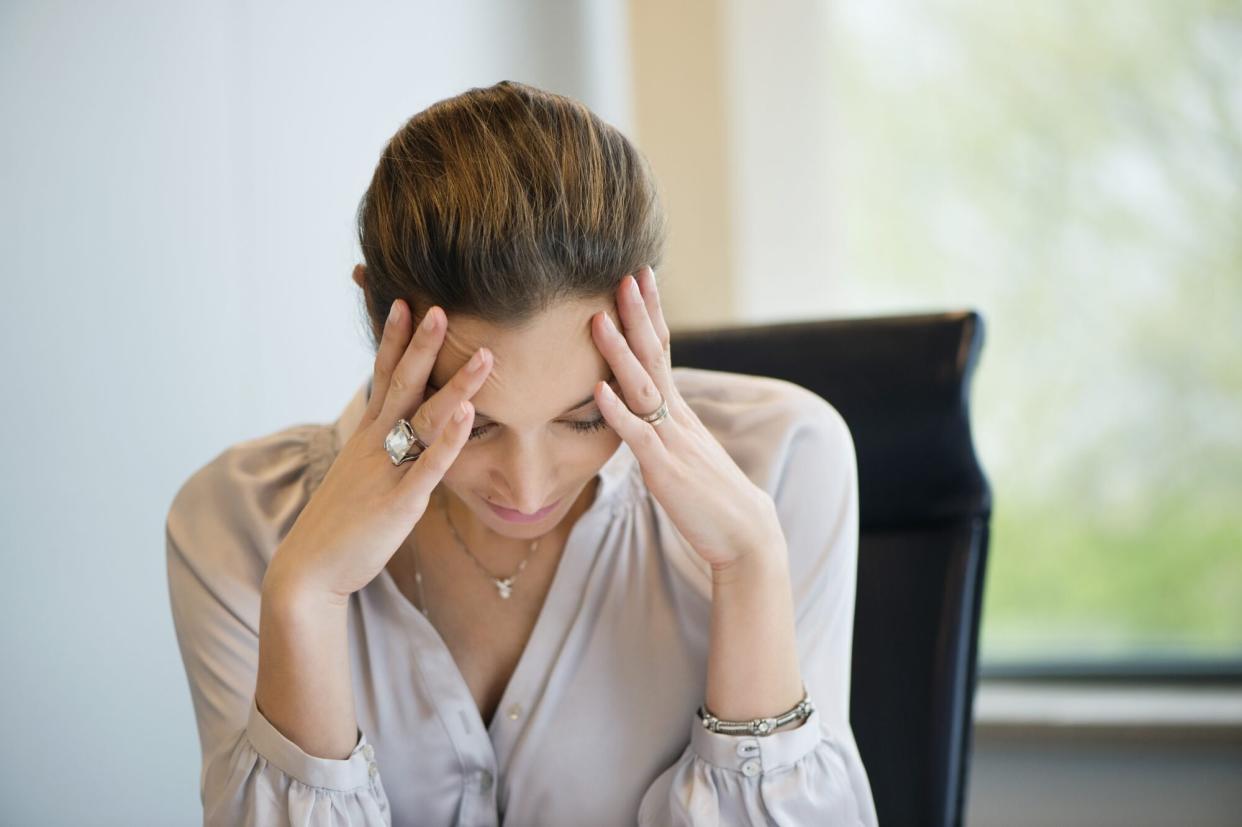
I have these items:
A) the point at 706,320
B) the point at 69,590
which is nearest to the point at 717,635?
the point at 69,590

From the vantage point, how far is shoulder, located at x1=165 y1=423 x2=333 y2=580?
4.13ft

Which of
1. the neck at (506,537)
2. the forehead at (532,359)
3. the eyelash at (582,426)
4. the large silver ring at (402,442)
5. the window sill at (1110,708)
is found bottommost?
the window sill at (1110,708)

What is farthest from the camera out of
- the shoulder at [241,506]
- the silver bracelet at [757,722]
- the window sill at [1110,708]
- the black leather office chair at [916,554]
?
the window sill at [1110,708]

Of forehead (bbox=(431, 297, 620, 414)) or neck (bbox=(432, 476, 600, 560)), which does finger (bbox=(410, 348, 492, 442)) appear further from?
neck (bbox=(432, 476, 600, 560))

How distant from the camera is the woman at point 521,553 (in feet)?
3.41

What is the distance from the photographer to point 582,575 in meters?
1.29

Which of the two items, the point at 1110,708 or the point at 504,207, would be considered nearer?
the point at 504,207

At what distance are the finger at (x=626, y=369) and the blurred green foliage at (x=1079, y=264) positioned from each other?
1761 mm

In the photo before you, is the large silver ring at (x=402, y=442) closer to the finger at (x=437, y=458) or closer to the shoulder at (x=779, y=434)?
the finger at (x=437, y=458)

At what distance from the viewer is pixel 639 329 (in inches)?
42.9

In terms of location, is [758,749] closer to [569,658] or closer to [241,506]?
[569,658]

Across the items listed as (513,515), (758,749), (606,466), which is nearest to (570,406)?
(513,515)

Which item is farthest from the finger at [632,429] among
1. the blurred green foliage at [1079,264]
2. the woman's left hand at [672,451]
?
the blurred green foliage at [1079,264]

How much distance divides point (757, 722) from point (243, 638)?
54 centimetres
